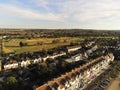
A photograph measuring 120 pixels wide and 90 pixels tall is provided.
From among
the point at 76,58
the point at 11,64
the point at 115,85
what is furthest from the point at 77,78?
the point at 76,58

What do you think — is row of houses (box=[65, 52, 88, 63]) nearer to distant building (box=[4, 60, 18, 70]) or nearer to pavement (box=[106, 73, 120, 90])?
distant building (box=[4, 60, 18, 70])

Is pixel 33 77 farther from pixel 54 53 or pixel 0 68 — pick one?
pixel 54 53

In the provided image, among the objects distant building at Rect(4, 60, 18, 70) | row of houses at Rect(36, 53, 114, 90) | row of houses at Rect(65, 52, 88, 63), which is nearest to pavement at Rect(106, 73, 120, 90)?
row of houses at Rect(36, 53, 114, 90)

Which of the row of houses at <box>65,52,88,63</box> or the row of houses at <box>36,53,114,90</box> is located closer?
the row of houses at <box>36,53,114,90</box>

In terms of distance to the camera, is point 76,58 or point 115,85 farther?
point 76,58

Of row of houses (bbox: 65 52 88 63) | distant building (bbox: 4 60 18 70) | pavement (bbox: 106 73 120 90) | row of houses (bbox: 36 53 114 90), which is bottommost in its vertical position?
distant building (bbox: 4 60 18 70)

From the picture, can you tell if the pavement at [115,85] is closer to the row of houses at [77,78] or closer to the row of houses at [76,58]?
the row of houses at [77,78]

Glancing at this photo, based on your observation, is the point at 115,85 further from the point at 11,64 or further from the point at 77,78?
the point at 11,64

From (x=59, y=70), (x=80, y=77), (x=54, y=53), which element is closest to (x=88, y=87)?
(x=80, y=77)

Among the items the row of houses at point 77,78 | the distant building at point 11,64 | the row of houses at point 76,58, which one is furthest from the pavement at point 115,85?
the distant building at point 11,64
